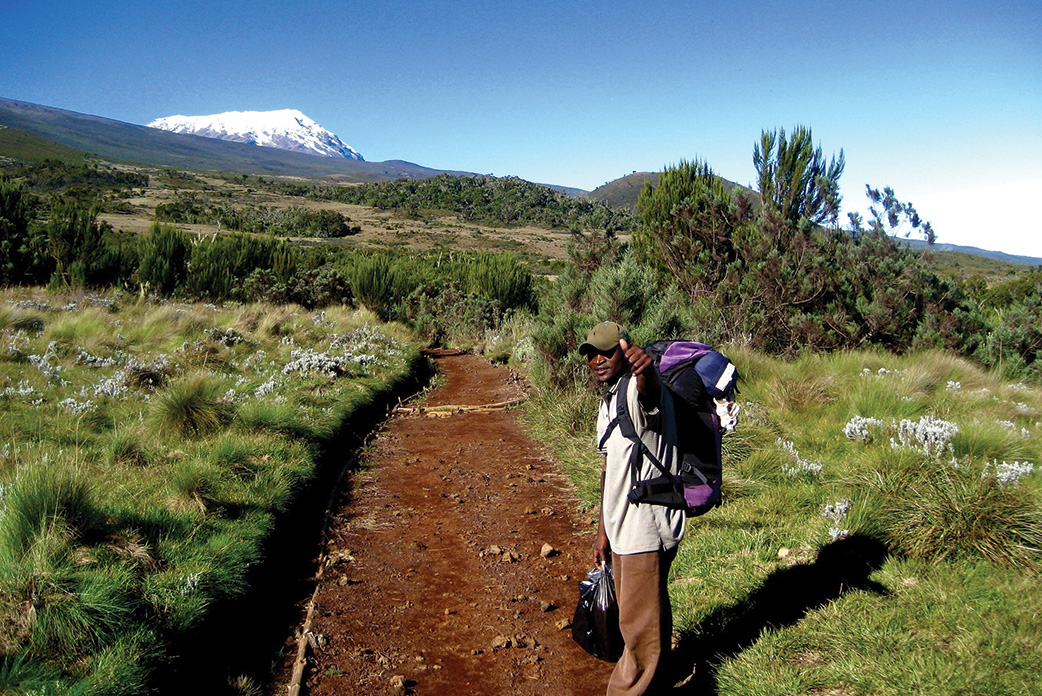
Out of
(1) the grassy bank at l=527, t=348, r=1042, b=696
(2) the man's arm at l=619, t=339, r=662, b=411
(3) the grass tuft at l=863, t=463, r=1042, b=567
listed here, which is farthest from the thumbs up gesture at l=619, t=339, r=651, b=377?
(3) the grass tuft at l=863, t=463, r=1042, b=567

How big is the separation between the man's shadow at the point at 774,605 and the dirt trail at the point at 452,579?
53 cm

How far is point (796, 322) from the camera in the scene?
1173cm

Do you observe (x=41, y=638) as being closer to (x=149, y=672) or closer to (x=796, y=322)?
(x=149, y=672)

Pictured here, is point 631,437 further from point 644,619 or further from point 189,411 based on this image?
point 189,411

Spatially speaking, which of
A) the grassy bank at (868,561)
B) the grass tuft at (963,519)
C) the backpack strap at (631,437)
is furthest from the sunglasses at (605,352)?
the grass tuft at (963,519)

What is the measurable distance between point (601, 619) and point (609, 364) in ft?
4.37

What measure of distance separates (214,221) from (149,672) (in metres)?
58.0

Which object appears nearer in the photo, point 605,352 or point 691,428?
point 605,352

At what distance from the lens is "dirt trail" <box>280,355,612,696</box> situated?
373 centimetres

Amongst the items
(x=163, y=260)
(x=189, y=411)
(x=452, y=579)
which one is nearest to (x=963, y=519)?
(x=452, y=579)

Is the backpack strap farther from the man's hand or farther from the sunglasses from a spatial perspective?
the man's hand

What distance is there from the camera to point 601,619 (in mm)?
3295

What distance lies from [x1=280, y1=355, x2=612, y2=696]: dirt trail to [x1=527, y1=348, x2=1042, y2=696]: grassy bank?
713mm

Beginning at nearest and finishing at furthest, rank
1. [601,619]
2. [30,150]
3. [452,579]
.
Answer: [601,619] → [452,579] → [30,150]
